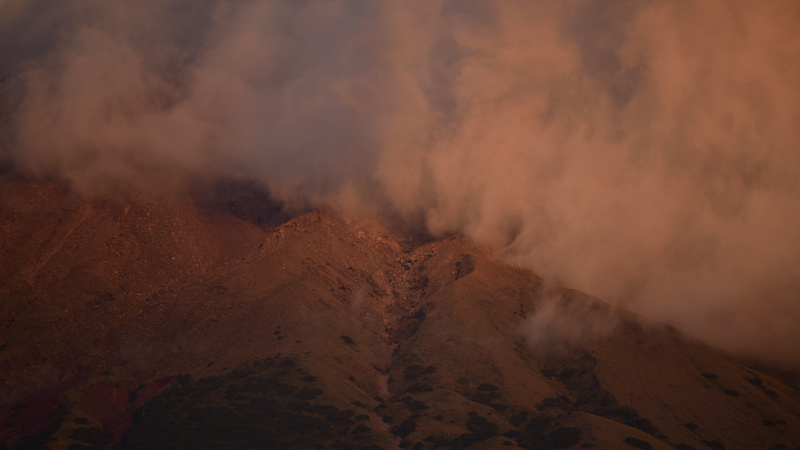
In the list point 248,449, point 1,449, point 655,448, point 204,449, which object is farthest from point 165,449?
point 655,448

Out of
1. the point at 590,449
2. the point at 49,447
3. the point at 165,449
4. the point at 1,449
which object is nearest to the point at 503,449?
the point at 590,449

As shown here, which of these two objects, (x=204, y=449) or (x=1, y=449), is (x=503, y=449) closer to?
(x=204, y=449)

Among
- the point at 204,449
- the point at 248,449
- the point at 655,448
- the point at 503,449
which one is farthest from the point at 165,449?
the point at 655,448

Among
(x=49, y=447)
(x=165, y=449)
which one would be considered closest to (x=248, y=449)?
(x=165, y=449)

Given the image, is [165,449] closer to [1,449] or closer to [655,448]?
[1,449]

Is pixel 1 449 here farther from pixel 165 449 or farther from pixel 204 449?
pixel 204 449

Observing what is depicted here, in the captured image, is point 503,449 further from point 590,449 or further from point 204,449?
point 204,449
